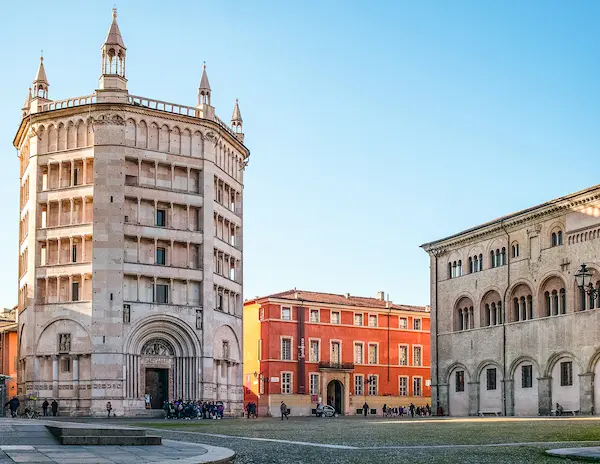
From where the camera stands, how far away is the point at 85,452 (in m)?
19.0

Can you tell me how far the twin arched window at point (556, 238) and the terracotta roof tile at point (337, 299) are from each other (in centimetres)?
3257

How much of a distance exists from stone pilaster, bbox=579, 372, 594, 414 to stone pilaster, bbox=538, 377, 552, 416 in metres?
3.02

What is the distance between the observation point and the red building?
86812 millimetres

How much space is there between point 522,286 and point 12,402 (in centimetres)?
3454

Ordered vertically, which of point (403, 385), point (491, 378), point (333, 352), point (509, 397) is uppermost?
point (333, 352)

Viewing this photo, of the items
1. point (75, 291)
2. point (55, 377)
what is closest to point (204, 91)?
point (75, 291)

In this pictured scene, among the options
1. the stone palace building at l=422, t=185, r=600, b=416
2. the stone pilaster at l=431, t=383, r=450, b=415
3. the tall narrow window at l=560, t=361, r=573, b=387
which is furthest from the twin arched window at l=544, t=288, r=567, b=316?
the stone pilaster at l=431, t=383, r=450, b=415

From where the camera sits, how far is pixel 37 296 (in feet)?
209

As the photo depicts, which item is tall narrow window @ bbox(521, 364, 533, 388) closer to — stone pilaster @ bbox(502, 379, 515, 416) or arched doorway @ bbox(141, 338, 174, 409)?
stone pilaster @ bbox(502, 379, 515, 416)

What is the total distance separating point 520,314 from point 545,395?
625 centimetres

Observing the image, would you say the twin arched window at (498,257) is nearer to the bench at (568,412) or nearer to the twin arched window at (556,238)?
the twin arched window at (556,238)

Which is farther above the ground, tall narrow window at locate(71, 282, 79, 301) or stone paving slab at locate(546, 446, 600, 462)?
tall narrow window at locate(71, 282, 79, 301)

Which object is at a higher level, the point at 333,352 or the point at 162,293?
the point at 162,293

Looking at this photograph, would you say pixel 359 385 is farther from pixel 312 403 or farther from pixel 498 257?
pixel 498 257
